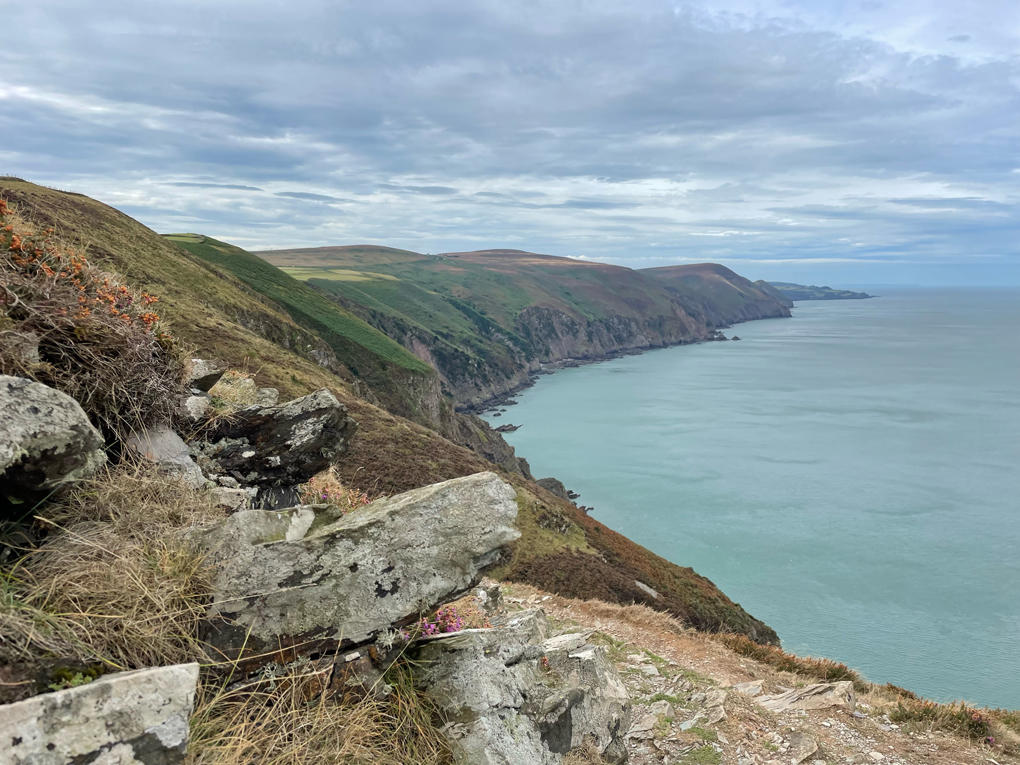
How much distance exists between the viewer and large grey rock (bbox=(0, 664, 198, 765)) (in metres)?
3.02

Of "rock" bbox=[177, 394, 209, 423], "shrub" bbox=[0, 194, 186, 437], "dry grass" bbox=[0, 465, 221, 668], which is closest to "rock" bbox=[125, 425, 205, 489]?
"shrub" bbox=[0, 194, 186, 437]

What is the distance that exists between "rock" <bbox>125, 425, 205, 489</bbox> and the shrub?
0.44ft

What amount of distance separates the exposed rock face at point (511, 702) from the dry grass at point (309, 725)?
0.22 metres

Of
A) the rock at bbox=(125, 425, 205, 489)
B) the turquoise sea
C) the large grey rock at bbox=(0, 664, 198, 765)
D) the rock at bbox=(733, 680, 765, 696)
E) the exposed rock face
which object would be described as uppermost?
the rock at bbox=(125, 425, 205, 489)

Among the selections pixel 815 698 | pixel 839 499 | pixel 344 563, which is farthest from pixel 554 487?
pixel 344 563

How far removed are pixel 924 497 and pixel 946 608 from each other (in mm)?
25215

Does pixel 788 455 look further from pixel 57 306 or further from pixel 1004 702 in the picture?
pixel 57 306

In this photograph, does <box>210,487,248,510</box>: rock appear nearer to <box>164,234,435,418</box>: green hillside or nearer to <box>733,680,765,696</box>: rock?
<box>733,680,765,696</box>: rock

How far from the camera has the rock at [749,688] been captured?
10.9m

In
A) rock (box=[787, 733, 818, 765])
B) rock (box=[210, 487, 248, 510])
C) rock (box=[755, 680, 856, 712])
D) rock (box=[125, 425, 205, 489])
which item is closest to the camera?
rock (box=[125, 425, 205, 489])

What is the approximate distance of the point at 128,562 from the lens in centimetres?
411

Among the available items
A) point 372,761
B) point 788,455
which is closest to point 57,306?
point 372,761

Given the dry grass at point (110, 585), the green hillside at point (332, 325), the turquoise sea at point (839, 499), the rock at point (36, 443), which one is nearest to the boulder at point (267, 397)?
the dry grass at point (110, 585)

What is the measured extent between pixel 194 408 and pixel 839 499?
6914 centimetres
